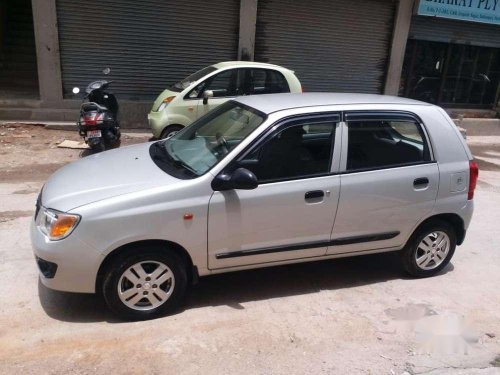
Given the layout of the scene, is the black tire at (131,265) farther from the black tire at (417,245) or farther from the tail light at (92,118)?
the tail light at (92,118)

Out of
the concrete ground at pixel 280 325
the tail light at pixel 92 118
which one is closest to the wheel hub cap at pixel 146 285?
the concrete ground at pixel 280 325

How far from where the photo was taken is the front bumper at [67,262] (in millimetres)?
3222

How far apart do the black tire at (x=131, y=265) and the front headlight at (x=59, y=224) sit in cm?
39

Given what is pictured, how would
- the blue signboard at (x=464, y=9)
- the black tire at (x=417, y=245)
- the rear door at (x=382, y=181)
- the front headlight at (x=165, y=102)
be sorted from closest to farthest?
the rear door at (x=382, y=181) < the black tire at (x=417, y=245) < the front headlight at (x=165, y=102) < the blue signboard at (x=464, y=9)

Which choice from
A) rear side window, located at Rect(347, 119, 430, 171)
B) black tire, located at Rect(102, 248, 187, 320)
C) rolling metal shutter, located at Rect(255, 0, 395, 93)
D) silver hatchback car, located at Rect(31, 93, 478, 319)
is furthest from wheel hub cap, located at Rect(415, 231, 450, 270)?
rolling metal shutter, located at Rect(255, 0, 395, 93)

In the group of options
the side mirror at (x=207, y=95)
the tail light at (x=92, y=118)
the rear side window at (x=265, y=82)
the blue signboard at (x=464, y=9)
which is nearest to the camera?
the tail light at (x=92, y=118)

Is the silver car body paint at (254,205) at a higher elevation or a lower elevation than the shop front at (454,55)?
lower

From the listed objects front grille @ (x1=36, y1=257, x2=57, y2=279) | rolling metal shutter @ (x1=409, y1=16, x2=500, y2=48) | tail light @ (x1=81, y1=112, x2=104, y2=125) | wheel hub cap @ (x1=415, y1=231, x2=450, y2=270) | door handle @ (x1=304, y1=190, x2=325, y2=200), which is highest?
rolling metal shutter @ (x1=409, y1=16, x2=500, y2=48)

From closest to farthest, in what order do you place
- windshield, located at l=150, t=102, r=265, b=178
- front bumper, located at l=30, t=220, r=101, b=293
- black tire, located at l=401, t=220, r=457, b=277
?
front bumper, located at l=30, t=220, r=101, b=293
windshield, located at l=150, t=102, r=265, b=178
black tire, located at l=401, t=220, r=457, b=277

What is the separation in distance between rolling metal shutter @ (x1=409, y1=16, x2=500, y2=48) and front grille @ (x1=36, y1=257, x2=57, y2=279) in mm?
12419

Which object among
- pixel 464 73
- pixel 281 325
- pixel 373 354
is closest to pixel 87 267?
pixel 281 325

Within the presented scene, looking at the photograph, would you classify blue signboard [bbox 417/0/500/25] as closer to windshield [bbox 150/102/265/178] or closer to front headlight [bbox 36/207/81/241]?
windshield [bbox 150/102/265/178]

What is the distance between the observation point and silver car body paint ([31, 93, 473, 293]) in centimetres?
327

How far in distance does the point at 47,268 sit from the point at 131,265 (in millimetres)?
592
